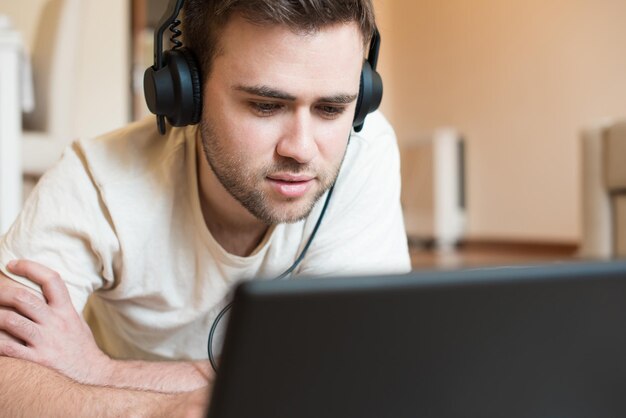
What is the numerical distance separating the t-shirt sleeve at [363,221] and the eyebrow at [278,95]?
0.19m

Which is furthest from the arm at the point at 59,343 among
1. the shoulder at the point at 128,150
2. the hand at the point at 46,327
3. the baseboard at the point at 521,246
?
the baseboard at the point at 521,246

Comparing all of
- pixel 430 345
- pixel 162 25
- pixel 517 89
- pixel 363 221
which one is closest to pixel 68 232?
pixel 162 25

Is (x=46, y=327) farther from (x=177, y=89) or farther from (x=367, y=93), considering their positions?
(x=367, y=93)

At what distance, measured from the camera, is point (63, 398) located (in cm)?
75

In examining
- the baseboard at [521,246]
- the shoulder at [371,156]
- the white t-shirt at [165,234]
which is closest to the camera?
the white t-shirt at [165,234]

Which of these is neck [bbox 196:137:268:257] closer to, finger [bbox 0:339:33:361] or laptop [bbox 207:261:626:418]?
finger [bbox 0:339:33:361]

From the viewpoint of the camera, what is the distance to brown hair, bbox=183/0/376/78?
846 mm

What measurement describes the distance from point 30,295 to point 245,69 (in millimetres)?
370

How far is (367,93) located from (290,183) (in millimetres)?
171

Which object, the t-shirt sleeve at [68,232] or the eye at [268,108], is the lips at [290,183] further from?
the t-shirt sleeve at [68,232]

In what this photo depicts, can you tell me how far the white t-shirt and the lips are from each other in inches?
5.1

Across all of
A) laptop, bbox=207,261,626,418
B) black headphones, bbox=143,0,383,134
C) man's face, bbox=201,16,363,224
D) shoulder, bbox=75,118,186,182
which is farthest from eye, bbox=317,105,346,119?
laptop, bbox=207,261,626,418

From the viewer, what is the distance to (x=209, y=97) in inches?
35.9

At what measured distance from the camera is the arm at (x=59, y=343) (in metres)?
0.87
